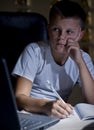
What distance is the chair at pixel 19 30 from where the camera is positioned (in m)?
1.64

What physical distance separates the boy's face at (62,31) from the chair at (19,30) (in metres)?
0.21

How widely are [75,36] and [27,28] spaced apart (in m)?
0.33

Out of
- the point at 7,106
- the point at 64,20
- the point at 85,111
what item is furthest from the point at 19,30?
the point at 7,106

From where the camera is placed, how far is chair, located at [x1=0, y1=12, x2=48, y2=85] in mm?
1638

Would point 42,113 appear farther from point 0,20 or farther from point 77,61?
point 0,20

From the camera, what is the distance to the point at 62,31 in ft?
4.56

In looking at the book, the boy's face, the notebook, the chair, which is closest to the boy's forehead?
the boy's face

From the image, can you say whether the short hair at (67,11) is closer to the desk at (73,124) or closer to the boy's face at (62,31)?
the boy's face at (62,31)

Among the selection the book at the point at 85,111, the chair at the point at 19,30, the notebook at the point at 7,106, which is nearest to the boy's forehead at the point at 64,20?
the chair at the point at 19,30

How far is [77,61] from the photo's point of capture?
1.42 meters

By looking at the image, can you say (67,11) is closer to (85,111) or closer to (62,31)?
(62,31)

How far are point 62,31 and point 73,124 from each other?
1.77ft

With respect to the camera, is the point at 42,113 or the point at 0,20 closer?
the point at 42,113

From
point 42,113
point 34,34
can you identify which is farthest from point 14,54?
point 42,113
